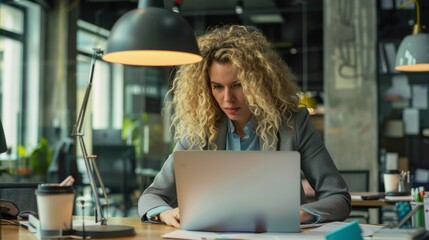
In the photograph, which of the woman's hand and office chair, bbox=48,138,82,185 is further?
office chair, bbox=48,138,82,185

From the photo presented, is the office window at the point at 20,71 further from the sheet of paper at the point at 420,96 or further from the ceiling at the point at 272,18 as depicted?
the sheet of paper at the point at 420,96

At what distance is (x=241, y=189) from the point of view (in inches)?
93.5

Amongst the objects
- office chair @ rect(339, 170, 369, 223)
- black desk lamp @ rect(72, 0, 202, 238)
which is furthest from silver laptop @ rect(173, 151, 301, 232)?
office chair @ rect(339, 170, 369, 223)

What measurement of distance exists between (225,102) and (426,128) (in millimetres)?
5538

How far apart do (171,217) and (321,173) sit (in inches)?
26.2

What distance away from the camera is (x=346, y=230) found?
183 cm

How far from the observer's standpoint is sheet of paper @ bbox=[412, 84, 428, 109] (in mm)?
8164

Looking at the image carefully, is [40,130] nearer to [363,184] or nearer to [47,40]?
[47,40]

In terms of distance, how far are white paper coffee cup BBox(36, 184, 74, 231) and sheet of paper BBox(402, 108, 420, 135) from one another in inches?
252

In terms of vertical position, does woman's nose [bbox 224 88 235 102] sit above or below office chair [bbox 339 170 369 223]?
above

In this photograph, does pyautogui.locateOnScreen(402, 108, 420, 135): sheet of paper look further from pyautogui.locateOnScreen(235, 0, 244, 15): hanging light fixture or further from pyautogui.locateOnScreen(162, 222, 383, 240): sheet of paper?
pyautogui.locateOnScreen(162, 222, 383, 240): sheet of paper

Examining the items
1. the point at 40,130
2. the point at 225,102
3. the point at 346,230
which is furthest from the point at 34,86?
the point at 346,230

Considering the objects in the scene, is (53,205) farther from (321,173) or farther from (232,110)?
(321,173)

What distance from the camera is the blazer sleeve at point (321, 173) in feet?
9.39
